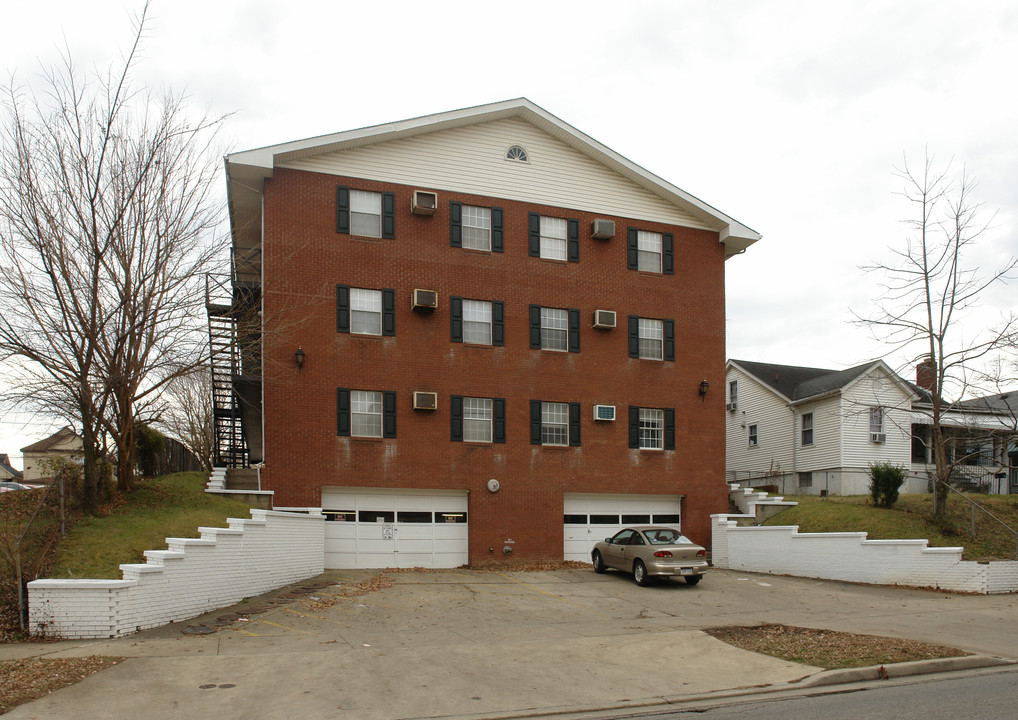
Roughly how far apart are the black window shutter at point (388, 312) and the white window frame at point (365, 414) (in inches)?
73.7

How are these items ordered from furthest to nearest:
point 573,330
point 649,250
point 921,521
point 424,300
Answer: point 649,250 < point 573,330 < point 424,300 < point 921,521

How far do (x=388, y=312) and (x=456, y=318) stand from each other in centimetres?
206

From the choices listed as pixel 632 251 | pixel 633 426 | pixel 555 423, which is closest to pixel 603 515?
pixel 633 426

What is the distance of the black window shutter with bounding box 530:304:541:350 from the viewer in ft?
82.9

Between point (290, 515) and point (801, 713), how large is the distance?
14.0m

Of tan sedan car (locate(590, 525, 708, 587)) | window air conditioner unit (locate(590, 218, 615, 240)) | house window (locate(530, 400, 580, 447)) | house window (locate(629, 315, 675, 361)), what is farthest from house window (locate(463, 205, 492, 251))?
tan sedan car (locate(590, 525, 708, 587))

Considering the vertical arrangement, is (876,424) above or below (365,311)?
below

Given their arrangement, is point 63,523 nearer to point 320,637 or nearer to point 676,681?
point 320,637

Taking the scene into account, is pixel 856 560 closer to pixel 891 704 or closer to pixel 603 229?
pixel 603 229

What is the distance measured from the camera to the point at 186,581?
14656 mm

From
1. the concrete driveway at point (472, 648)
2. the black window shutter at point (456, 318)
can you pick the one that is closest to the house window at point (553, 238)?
the black window shutter at point (456, 318)

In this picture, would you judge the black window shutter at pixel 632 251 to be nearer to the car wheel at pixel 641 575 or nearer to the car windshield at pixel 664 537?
the car windshield at pixel 664 537

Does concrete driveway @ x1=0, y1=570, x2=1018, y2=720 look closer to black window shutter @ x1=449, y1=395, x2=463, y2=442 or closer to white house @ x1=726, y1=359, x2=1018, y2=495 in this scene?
black window shutter @ x1=449, y1=395, x2=463, y2=442

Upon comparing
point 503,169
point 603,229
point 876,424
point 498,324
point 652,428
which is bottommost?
point 876,424
